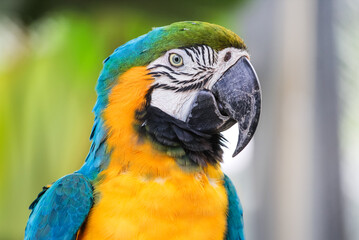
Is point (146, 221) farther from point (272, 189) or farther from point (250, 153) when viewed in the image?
point (250, 153)

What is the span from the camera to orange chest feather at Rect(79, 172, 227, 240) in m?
1.24

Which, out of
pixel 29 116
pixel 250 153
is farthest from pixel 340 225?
pixel 29 116

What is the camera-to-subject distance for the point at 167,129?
137 cm

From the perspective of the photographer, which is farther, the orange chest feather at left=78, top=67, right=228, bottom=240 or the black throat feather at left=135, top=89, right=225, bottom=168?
the black throat feather at left=135, top=89, right=225, bottom=168

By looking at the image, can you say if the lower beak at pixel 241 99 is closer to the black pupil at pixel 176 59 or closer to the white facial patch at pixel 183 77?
the white facial patch at pixel 183 77

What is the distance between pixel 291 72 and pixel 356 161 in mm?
1024

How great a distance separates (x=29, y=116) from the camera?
13.4 feet

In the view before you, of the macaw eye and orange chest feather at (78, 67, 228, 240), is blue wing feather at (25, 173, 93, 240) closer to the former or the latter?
orange chest feather at (78, 67, 228, 240)

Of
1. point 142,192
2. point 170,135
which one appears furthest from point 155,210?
point 170,135

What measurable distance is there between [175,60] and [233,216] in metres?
0.55

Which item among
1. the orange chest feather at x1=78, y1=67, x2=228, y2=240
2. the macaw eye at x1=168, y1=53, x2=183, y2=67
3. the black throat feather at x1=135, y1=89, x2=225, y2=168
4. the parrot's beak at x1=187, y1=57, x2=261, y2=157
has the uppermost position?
the macaw eye at x1=168, y1=53, x2=183, y2=67

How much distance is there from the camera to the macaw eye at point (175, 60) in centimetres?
138

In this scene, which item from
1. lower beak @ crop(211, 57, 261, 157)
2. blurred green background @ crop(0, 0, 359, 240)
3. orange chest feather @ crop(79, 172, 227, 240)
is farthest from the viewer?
blurred green background @ crop(0, 0, 359, 240)

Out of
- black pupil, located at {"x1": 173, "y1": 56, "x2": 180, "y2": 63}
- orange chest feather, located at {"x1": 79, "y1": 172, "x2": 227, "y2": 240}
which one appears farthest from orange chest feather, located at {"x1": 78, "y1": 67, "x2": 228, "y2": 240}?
black pupil, located at {"x1": 173, "y1": 56, "x2": 180, "y2": 63}
